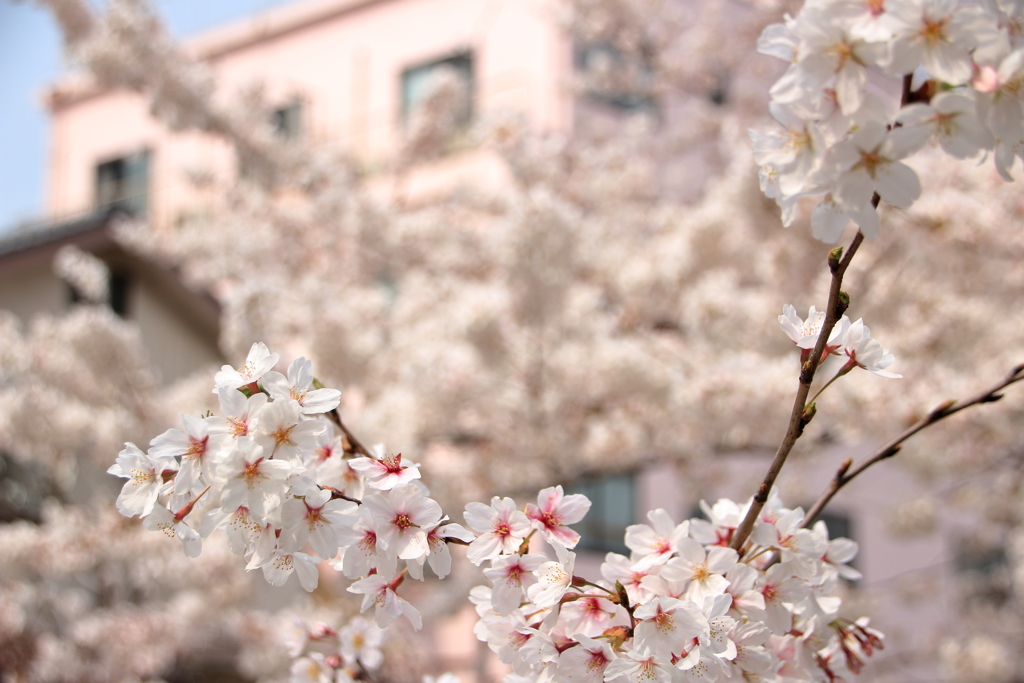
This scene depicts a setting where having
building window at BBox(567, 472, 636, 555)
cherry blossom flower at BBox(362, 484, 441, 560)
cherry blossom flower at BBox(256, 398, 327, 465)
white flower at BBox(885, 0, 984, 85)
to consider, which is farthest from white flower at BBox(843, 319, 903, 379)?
building window at BBox(567, 472, 636, 555)

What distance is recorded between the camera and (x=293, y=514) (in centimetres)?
106

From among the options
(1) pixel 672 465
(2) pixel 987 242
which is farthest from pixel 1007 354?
(1) pixel 672 465

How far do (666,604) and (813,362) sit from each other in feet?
1.10

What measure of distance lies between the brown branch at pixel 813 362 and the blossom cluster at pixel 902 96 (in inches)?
2.6

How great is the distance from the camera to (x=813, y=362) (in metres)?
1.10

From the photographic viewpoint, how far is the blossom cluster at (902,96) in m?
0.92

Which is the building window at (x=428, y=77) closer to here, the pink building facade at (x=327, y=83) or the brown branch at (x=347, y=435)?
the pink building facade at (x=327, y=83)

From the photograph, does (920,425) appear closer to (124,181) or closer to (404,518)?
(404,518)

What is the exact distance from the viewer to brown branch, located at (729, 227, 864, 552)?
3.43 ft

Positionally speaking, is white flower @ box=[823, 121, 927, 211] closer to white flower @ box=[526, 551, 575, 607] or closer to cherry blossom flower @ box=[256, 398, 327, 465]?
white flower @ box=[526, 551, 575, 607]

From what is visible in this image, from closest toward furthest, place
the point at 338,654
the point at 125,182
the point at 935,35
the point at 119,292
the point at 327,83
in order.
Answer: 1. the point at 935,35
2. the point at 338,654
3. the point at 119,292
4. the point at 327,83
5. the point at 125,182

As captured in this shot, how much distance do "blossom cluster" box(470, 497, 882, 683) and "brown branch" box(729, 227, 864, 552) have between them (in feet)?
0.27

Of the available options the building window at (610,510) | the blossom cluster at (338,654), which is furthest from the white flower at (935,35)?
the building window at (610,510)

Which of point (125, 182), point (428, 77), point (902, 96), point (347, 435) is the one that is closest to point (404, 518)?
point (347, 435)
